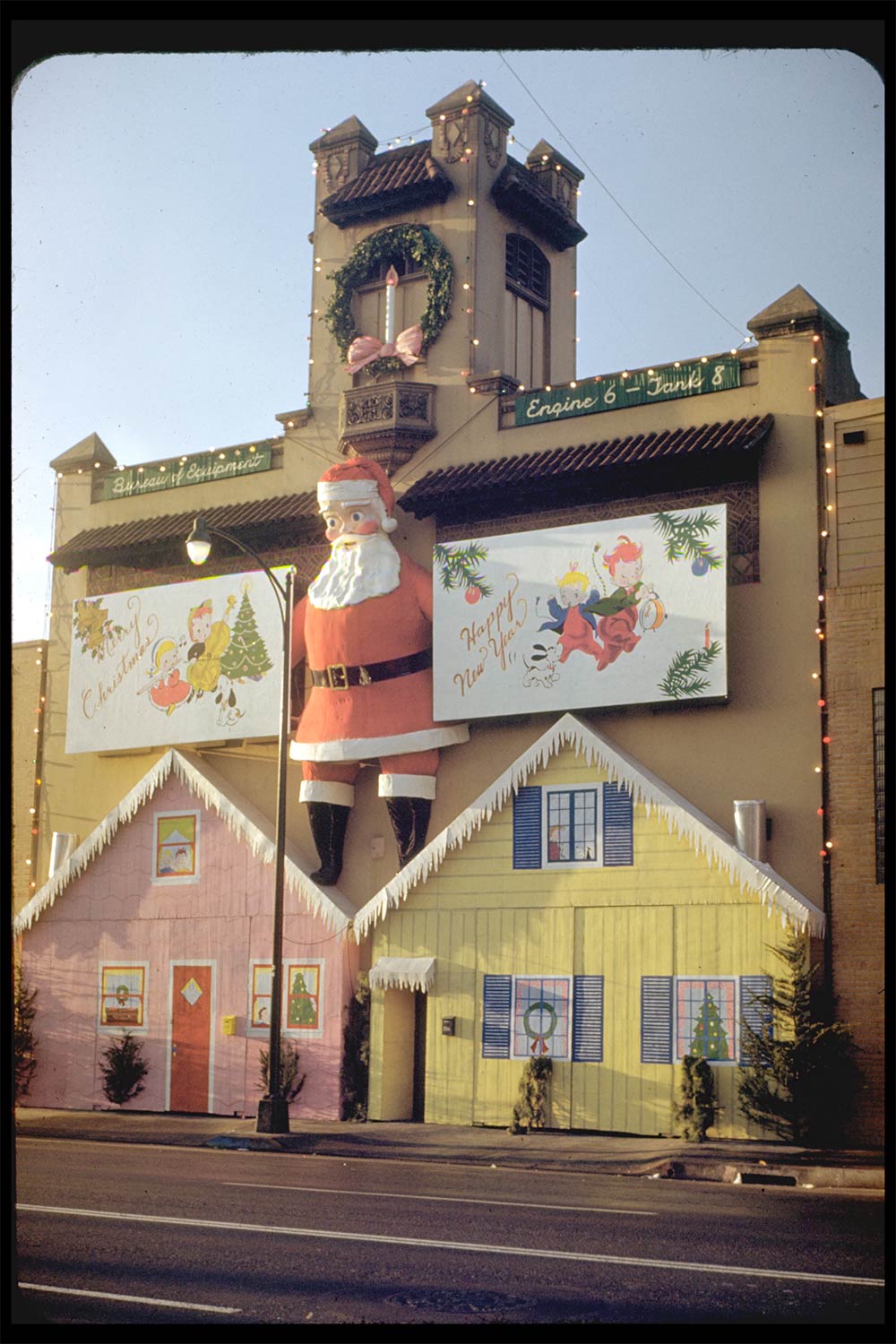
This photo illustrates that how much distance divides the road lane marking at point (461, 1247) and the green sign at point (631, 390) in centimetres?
1615

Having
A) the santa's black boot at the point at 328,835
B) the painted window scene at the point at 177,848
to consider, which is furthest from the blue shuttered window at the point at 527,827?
the painted window scene at the point at 177,848

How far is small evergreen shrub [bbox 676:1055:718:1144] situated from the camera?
21.5 metres

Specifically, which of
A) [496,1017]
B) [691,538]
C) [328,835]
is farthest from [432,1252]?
[328,835]

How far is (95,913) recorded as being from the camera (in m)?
29.0

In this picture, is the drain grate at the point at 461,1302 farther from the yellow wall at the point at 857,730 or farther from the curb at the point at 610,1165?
the yellow wall at the point at 857,730

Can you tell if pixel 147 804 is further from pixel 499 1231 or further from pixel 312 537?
pixel 499 1231

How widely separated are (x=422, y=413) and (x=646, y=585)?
555cm

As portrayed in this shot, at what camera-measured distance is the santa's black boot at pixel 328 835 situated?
26.6m

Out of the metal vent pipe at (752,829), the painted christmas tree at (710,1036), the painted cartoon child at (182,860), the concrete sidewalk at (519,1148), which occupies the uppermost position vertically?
the metal vent pipe at (752,829)

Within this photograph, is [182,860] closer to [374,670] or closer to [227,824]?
[227,824]

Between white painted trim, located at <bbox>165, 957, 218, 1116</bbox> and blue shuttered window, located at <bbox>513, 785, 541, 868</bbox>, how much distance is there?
6.15 m

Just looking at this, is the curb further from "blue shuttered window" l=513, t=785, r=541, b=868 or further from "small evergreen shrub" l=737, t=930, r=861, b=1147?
"blue shuttered window" l=513, t=785, r=541, b=868

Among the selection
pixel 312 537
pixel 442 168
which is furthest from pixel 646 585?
pixel 442 168

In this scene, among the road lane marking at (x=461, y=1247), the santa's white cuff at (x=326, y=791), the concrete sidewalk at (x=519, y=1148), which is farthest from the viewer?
the santa's white cuff at (x=326, y=791)
